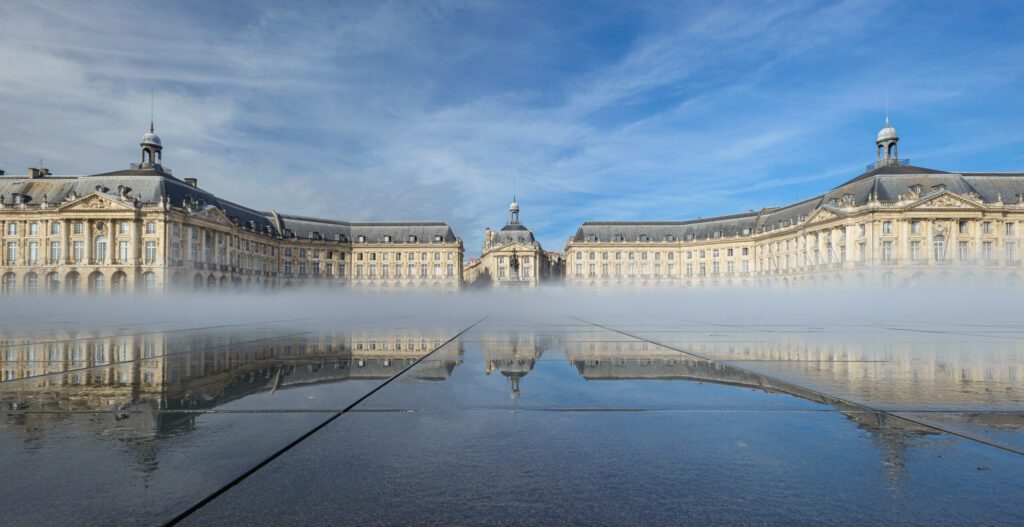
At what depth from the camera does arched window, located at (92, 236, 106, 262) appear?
234 ft

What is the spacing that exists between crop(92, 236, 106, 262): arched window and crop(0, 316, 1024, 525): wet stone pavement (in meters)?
78.5

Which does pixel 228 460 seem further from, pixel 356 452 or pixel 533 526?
pixel 533 526

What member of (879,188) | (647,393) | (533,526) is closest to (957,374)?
(647,393)

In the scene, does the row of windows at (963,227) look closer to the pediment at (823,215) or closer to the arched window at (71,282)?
the pediment at (823,215)

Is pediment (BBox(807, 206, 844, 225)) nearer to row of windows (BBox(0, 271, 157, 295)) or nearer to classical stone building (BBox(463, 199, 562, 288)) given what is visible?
classical stone building (BBox(463, 199, 562, 288))

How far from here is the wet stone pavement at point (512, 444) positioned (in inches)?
101

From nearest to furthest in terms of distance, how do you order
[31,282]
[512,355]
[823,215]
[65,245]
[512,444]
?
[512,444], [512,355], [65,245], [31,282], [823,215]

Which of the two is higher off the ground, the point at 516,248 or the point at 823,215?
the point at 823,215

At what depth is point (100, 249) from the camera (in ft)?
235

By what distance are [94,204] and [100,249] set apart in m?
5.68

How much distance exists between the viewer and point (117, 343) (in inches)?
435

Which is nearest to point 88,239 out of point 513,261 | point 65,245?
point 65,245

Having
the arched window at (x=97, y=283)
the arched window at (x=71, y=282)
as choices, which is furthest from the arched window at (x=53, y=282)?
the arched window at (x=97, y=283)

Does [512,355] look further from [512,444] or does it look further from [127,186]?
[127,186]
